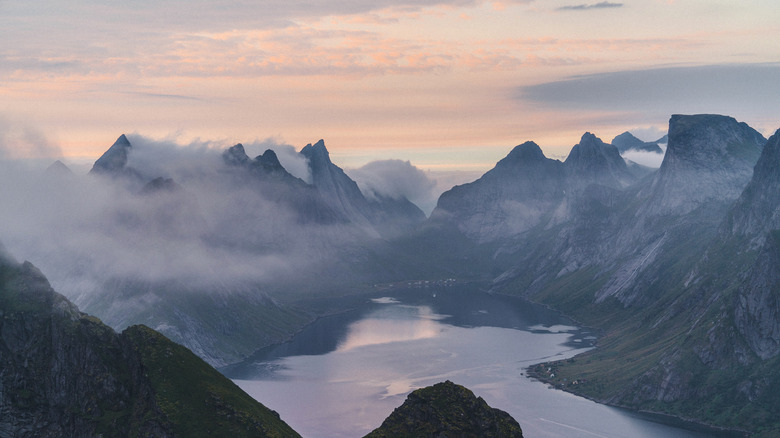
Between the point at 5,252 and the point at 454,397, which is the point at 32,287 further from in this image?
the point at 454,397

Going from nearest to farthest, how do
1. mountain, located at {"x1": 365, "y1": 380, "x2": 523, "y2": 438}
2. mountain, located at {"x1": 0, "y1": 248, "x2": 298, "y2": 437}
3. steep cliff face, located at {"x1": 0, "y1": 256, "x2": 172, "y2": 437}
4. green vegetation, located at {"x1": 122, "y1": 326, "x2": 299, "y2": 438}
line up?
mountain, located at {"x1": 365, "y1": 380, "x2": 523, "y2": 438} → green vegetation, located at {"x1": 122, "y1": 326, "x2": 299, "y2": 438} → mountain, located at {"x1": 0, "y1": 248, "x2": 298, "y2": 437} → steep cliff face, located at {"x1": 0, "y1": 256, "x2": 172, "y2": 437}

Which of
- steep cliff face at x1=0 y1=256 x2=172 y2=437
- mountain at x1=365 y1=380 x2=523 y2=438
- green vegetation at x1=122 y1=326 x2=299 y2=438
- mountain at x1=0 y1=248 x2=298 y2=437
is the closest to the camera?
mountain at x1=365 y1=380 x2=523 y2=438

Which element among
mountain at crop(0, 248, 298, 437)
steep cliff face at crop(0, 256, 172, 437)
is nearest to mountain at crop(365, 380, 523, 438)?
mountain at crop(0, 248, 298, 437)

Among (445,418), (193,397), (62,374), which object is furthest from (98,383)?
(445,418)

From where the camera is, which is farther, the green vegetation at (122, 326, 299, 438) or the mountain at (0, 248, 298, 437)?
the mountain at (0, 248, 298, 437)

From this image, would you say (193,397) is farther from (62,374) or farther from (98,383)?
(62,374)

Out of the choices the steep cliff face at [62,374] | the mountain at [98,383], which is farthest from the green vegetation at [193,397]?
the steep cliff face at [62,374]

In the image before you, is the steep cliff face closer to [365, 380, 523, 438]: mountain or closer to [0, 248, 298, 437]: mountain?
[0, 248, 298, 437]: mountain
